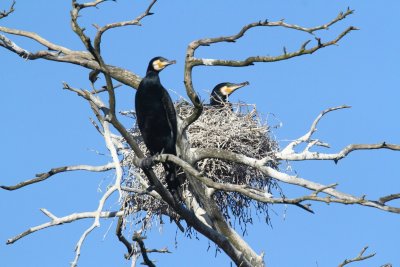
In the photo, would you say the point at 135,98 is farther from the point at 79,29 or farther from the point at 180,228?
the point at 79,29

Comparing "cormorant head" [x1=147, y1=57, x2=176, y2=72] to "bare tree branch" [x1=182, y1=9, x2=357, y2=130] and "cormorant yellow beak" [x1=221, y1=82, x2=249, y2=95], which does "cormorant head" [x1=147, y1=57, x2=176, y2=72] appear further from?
"cormorant yellow beak" [x1=221, y1=82, x2=249, y2=95]

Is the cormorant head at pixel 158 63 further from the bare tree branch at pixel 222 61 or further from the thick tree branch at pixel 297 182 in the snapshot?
the bare tree branch at pixel 222 61

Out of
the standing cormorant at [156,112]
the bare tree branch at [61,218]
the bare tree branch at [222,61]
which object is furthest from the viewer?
the standing cormorant at [156,112]

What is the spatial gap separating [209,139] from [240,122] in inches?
16.2

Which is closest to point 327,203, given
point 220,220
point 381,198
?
point 381,198

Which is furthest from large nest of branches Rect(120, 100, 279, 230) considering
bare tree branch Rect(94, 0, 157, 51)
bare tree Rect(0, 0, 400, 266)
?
bare tree branch Rect(94, 0, 157, 51)

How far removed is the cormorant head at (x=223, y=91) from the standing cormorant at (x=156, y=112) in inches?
73.0

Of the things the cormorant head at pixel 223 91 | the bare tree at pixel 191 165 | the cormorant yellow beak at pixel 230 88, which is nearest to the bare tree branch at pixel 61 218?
the bare tree at pixel 191 165

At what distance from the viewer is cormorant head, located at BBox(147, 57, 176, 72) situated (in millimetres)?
7840

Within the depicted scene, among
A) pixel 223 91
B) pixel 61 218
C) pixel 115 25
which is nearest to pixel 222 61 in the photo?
pixel 115 25

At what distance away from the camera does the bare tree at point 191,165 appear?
594cm

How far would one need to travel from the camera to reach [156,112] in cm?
782

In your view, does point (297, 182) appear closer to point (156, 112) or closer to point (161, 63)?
point (156, 112)

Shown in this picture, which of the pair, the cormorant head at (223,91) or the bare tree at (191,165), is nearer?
the bare tree at (191,165)
